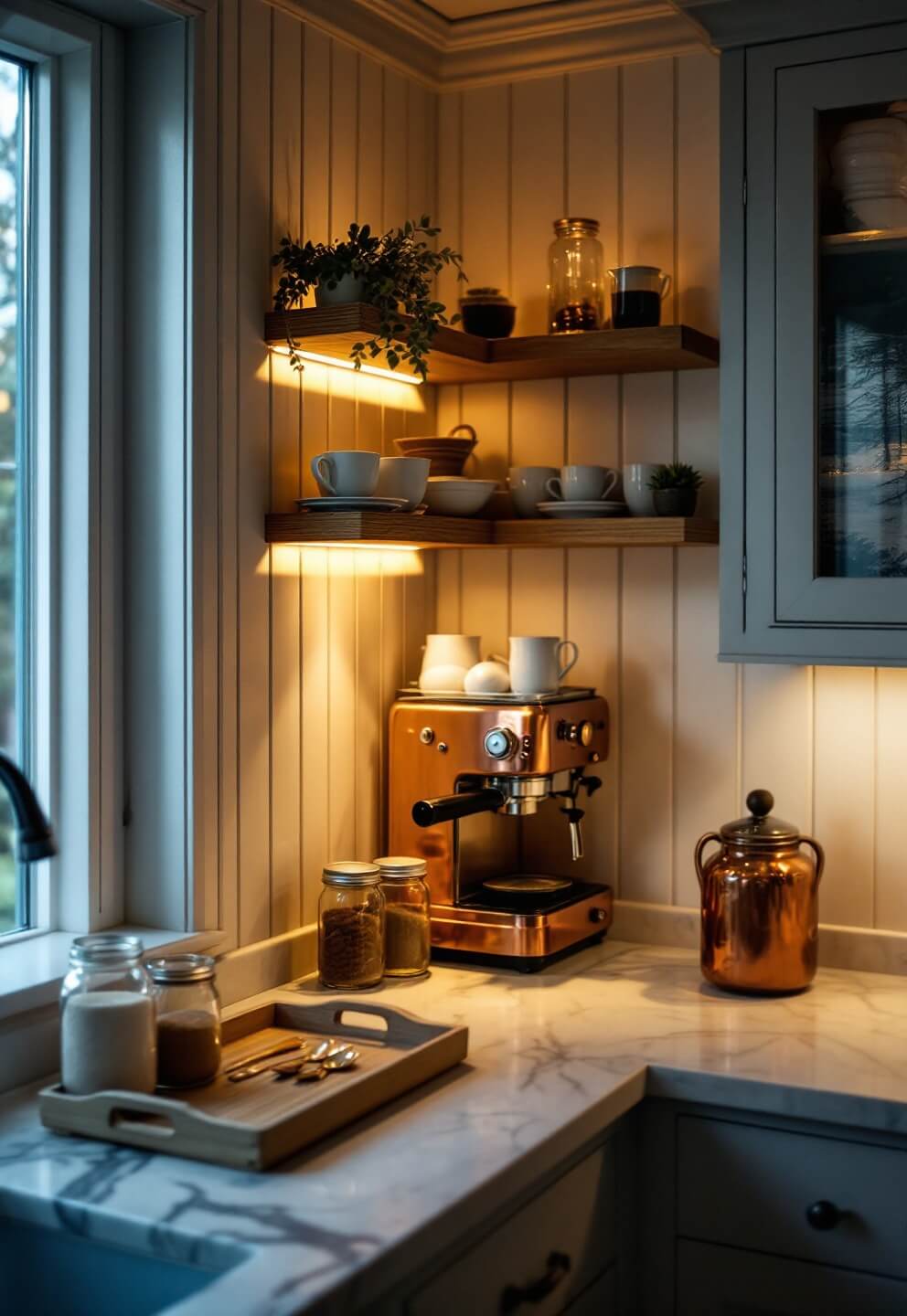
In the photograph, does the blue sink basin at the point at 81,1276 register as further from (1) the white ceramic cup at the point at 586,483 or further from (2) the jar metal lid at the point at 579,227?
(2) the jar metal lid at the point at 579,227

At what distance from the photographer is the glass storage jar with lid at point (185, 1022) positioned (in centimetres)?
166

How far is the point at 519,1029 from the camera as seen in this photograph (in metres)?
1.94

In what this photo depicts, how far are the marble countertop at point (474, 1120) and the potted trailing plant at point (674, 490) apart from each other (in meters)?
0.72

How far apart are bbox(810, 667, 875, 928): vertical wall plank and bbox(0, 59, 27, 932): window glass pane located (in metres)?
1.22

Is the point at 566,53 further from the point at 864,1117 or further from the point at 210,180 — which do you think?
the point at 864,1117

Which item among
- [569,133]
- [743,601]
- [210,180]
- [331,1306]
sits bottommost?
[331,1306]

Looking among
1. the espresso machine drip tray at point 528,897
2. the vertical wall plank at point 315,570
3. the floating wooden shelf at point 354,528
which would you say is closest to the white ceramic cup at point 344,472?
the floating wooden shelf at point 354,528

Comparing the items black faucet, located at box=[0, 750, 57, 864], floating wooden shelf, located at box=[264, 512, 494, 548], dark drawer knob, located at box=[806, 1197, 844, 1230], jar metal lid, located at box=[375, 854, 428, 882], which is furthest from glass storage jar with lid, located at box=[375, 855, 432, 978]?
black faucet, located at box=[0, 750, 57, 864]

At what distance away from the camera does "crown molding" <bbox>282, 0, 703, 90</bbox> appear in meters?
2.33

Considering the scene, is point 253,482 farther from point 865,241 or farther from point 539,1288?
point 539,1288

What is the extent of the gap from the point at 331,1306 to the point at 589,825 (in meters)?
1.36

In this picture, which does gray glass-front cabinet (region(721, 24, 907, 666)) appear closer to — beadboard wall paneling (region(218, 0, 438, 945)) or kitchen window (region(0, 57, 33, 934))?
beadboard wall paneling (region(218, 0, 438, 945))

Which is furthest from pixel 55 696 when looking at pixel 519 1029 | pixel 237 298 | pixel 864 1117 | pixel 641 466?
pixel 864 1117

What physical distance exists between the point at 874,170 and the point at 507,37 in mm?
771
